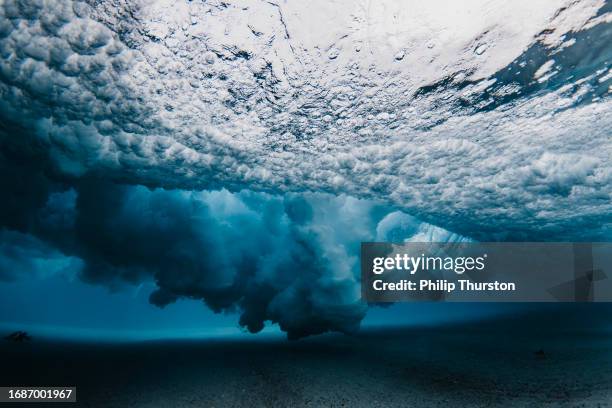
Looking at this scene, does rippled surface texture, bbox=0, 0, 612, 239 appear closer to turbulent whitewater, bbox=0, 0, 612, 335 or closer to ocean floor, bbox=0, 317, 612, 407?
turbulent whitewater, bbox=0, 0, 612, 335

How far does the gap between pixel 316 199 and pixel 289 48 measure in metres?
12.0

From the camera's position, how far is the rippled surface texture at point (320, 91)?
7.35 meters

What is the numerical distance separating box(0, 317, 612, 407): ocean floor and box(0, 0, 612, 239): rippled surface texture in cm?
815

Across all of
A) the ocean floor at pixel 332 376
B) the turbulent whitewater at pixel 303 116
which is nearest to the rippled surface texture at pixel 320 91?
the turbulent whitewater at pixel 303 116

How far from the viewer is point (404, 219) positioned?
77.0ft

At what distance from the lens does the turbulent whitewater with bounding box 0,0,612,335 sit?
747 centimetres

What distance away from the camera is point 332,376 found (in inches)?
420

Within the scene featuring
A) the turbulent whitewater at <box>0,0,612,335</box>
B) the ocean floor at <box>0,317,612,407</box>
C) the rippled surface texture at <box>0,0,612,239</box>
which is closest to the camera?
the rippled surface texture at <box>0,0,612,239</box>

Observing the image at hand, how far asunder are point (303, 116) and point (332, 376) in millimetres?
8978

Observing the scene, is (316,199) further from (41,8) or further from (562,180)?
(41,8)

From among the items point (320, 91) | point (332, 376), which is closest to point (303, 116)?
point (320, 91)

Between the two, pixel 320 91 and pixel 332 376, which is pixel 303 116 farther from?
pixel 332 376

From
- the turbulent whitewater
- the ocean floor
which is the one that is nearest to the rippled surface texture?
the turbulent whitewater

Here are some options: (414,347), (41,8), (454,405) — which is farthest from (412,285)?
(41,8)
